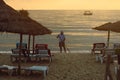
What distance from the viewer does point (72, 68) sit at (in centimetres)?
1883

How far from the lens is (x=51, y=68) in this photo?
61.7 feet

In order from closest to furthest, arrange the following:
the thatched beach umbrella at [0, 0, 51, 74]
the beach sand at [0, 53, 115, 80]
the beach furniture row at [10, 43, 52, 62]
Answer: the thatched beach umbrella at [0, 0, 51, 74] < the beach sand at [0, 53, 115, 80] < the beach furniture row at [10, 43, 52, 62]

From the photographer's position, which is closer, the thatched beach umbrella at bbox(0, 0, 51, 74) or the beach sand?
the thatched beach umbrella at bbox(0, 0, 51, 74)

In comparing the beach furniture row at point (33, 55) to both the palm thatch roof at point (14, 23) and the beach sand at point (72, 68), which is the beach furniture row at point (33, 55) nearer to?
the beach sand at point (72, 68)

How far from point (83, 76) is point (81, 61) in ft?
14.9

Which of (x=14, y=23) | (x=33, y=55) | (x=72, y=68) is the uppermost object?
(x=14, y=23)

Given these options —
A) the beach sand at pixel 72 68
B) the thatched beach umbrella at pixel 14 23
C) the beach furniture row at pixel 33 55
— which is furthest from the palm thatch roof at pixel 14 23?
the beach furniture row at pixel 33 55

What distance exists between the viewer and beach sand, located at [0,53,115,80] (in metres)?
16.5

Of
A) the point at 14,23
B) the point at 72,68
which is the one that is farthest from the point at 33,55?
the point at 14,23

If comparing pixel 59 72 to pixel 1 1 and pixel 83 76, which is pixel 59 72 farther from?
pixel 1 1

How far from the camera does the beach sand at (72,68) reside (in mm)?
16469

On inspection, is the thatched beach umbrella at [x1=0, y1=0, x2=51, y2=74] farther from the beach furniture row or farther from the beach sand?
the beach furniture row

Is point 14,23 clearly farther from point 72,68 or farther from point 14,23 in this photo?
point 72,68

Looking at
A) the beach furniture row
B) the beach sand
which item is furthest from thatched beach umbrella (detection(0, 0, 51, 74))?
the beach furniture row
